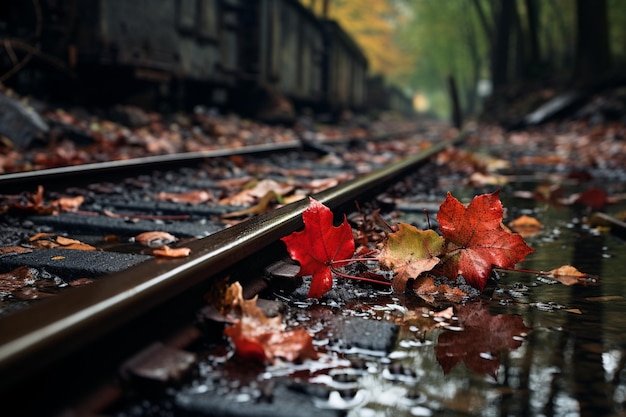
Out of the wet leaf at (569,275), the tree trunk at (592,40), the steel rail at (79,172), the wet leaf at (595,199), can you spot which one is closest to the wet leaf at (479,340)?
the wet leaf at (569,275)

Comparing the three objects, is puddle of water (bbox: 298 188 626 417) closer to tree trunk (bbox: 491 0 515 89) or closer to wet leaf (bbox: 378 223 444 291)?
wet leaf (bbox: 378 223 444 291)

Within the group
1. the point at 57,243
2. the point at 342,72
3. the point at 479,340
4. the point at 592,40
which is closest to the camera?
the point at 479,340

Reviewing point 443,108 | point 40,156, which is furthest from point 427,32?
point 40,156

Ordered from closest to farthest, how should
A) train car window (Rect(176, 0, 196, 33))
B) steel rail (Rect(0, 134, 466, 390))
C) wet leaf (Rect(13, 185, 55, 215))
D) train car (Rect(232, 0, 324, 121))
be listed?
steel rail (Rect(0, 134, 466, 390)) → wet leaf (Rect(13, 185, 55, 215)) → train car window (Rect(176, 0, 196, 33)) → train car (Rect(232, 0, 324, 121))

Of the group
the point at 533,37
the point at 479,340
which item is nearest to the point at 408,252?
the point at 479,340

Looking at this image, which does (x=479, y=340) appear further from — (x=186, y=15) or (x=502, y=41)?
(x=502, y=41)

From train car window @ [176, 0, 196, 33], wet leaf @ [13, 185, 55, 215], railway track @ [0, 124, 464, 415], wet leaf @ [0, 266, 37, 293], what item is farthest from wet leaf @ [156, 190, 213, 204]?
train car window @ [176, 0, 196, 33]
